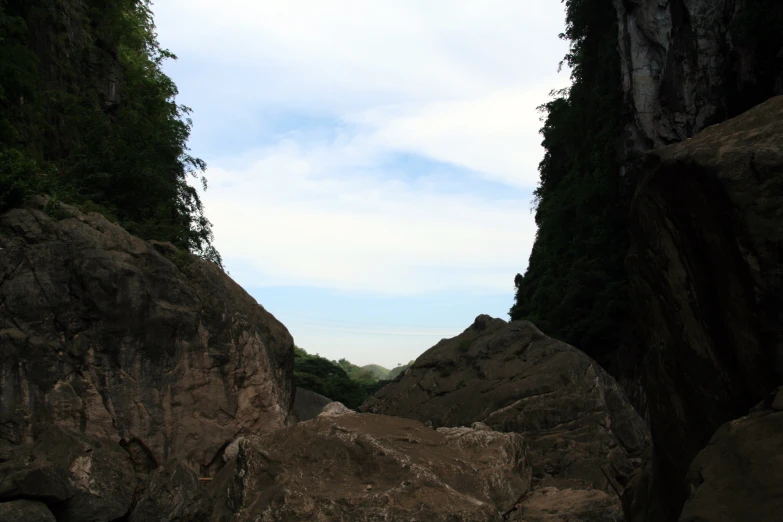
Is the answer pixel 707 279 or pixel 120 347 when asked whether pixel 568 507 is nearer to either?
pixel 707 279

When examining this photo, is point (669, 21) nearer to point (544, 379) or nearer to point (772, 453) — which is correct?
point (544, 379)

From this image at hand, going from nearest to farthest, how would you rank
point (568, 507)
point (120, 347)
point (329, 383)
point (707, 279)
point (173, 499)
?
point (707, 279) < point (568, 507) < point (173, 499) < point (120, 347) < point (329, 383)

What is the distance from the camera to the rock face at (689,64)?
1805 cm

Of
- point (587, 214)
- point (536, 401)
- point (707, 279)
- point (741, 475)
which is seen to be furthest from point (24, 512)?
point (587, 214)

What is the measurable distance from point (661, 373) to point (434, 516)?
3936mm

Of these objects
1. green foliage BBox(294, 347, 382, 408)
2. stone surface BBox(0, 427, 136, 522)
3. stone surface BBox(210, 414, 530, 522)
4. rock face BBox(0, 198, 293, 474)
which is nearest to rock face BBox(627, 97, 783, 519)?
stone surface BBox(210, 414, 530, 522)

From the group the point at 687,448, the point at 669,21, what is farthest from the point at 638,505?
the point at 669,21

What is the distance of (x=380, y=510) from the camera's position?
8.35 m

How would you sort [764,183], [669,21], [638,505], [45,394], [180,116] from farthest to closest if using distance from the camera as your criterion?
[180,116] → [669,21] → [45,394] → [638,505] → [764,183]

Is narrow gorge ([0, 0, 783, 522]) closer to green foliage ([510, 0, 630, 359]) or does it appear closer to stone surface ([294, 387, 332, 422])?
green foliage ([510, 0, 630, 359])

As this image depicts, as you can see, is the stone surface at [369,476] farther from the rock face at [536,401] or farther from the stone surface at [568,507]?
the rock face at [536,401]

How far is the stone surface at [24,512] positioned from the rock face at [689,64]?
17846mm

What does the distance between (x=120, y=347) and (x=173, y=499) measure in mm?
4261

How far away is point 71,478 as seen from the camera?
10359 mm
